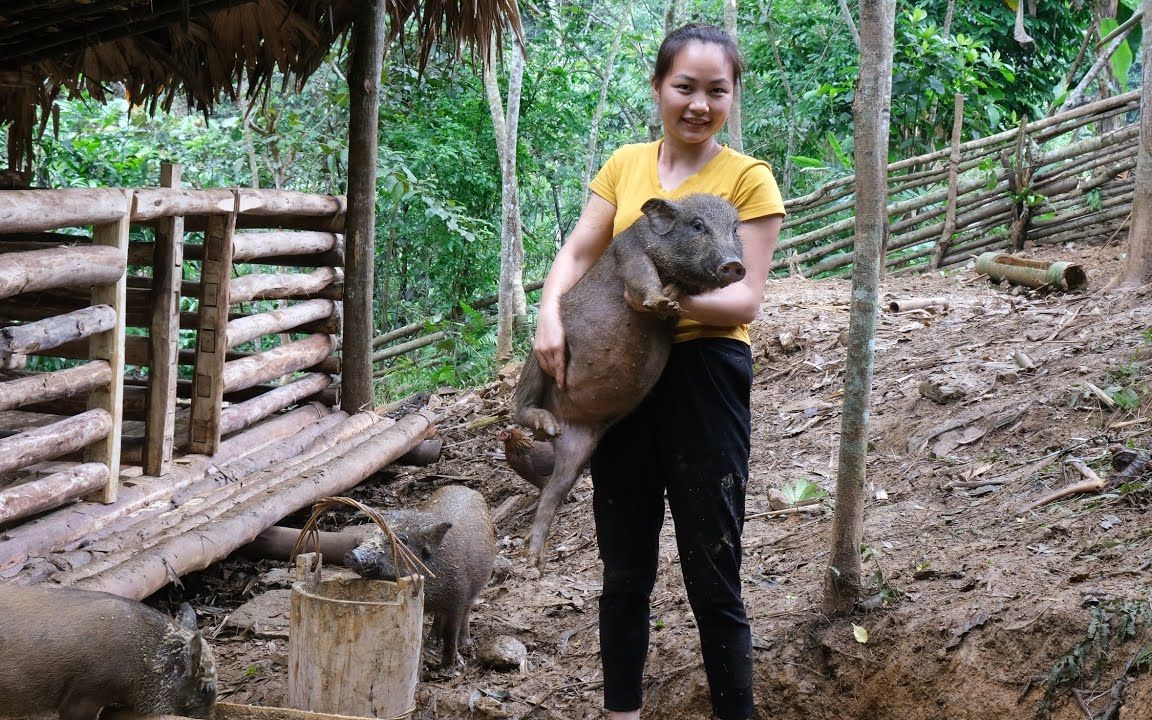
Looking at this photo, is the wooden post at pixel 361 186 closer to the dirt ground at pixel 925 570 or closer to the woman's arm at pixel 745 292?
the dirt ground at pixel 925 570

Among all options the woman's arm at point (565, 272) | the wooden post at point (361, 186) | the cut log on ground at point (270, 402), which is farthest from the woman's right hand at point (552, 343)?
the wooden post at point (361, 186)

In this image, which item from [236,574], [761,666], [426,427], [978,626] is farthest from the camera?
[426,427]

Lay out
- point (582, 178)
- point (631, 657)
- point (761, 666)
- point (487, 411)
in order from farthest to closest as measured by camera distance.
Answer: point (582, 178), point (487, 411), point (761, 666), point (631, 657)

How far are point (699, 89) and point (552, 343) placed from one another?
0.88 meters

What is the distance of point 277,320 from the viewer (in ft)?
21.5

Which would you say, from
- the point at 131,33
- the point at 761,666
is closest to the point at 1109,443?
the point at 761,666

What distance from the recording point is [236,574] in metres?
5.35

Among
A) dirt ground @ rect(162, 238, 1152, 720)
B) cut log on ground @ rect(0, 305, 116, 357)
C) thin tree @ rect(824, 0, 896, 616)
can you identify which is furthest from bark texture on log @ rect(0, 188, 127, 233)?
thin tree @ rect(824, 0, 896, 616)

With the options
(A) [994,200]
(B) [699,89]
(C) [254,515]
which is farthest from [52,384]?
(A) [994,200]

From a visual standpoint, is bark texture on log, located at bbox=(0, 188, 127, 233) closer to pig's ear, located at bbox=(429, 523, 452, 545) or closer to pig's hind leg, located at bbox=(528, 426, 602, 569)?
pig's ear, located at bbox=(429, 523, 452, 545)

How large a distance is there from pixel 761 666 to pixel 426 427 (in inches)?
155

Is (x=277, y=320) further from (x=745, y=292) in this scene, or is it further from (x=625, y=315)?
(x=745, y=292)

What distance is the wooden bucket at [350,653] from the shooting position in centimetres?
323

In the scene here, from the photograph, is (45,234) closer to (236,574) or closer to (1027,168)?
(236,574)
